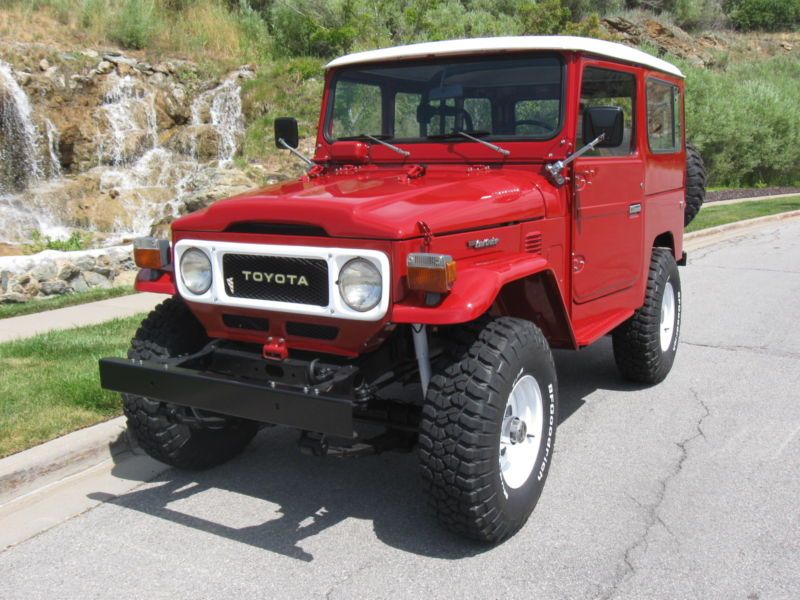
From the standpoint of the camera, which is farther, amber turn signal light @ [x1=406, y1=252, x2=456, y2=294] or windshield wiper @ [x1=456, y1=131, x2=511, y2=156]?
windshield wiper @ [x1=456, y1=131, x2=511, y2=156]

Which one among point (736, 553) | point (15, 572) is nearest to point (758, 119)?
point (736, 553)

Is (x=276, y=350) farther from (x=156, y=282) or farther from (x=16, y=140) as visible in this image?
(x=16, y=140)

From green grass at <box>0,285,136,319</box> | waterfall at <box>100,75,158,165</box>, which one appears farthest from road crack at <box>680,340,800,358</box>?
waterfall at <box>100,75,158,165</box>

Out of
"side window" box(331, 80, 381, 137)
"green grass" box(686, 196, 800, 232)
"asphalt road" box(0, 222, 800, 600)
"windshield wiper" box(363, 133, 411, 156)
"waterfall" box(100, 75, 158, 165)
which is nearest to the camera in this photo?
"asphalt road" box(0, 222, 800, 600)

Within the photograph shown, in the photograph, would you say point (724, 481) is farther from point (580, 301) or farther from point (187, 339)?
point (187, 339)

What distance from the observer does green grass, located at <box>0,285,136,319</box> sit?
25.8 feet

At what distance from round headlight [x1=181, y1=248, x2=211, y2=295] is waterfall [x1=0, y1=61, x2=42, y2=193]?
13.0m

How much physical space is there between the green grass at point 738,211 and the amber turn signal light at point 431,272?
11.3m

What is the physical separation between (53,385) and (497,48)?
3.34 metres

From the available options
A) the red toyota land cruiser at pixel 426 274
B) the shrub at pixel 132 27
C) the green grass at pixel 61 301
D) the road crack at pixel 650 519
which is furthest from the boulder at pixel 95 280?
the shrub at pixel 132 27

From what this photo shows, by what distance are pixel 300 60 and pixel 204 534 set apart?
15.7 m

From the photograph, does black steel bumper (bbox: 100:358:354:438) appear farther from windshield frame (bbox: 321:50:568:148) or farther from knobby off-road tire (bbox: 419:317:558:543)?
windshield frame (bbox: 321:50:568:148)

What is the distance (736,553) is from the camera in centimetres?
349

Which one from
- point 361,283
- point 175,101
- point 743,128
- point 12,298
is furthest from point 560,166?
point 743,128
